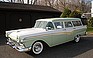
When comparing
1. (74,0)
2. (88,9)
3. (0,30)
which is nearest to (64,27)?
(0,30)

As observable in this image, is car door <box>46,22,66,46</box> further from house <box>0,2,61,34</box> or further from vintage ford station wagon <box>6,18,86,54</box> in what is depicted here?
house <box>0,2,61,34</box>

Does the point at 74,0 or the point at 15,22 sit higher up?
the point at 74,0

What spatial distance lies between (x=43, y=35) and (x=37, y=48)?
28.6 inches

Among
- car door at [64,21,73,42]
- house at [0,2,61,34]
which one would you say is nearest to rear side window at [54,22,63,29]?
car door at [64,21,73,42]

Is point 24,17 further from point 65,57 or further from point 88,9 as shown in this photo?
point 88,9

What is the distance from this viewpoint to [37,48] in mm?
7762

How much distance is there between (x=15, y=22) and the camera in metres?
16.8

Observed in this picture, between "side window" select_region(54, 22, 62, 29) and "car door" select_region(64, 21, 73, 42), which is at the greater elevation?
"side window" select_region(54, 22, 62, 29)

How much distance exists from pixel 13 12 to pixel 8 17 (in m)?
0.81

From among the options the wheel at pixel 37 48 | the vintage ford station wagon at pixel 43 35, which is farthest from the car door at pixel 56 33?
the wheel at pixel 37 48

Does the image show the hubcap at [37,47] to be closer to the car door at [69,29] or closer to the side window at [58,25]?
the side window at [58,25]

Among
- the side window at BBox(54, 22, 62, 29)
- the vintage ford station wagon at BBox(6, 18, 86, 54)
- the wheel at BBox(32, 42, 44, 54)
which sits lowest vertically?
the wheel at BBox(32, 42, 44, 54)

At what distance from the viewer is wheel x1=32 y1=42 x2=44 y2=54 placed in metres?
7.60

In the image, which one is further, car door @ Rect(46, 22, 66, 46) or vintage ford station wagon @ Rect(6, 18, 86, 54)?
car door @ Rect(46, 22, 66, 46)
